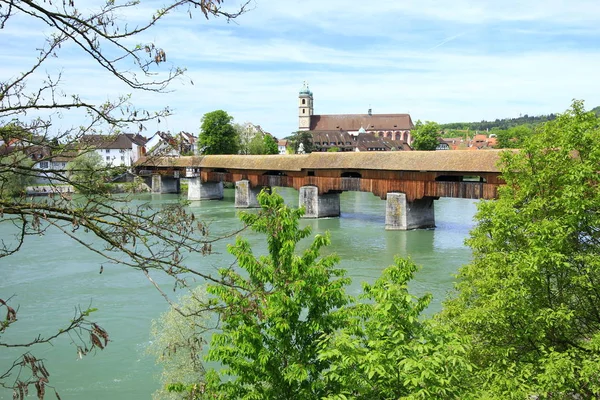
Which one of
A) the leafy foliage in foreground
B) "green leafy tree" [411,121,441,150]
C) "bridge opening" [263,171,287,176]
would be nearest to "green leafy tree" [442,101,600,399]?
the leafy foliage in foreground

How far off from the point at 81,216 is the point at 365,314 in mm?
3511

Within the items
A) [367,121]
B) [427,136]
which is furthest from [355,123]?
[427,136]

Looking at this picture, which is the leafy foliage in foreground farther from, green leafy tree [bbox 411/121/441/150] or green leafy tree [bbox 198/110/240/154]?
green leafy tree [bbox 411/121/441/150]

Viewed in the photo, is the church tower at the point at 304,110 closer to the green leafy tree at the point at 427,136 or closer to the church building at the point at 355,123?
the church building at the point at 355,123

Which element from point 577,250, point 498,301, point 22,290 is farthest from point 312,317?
point 22,290

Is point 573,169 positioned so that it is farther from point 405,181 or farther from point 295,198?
point 295,198

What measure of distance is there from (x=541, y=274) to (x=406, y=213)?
675 inches

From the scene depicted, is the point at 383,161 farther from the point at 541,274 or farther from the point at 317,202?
the point at 541,274

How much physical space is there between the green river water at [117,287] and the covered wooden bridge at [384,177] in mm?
1222

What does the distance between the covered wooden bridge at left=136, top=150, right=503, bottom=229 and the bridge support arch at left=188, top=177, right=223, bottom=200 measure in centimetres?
344

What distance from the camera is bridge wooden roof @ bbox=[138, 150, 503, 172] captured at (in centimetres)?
2058

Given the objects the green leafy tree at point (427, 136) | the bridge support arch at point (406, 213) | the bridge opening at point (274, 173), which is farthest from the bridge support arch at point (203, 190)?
the green leafy tree at point (427, 136)

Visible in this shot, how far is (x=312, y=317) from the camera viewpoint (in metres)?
5.70

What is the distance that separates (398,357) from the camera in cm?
432
